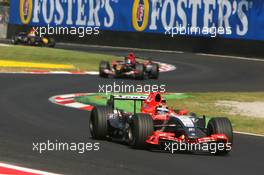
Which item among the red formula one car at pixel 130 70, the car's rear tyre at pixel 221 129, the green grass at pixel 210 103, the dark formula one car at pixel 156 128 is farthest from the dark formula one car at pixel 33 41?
the car's rear tyre at pixel 221 129

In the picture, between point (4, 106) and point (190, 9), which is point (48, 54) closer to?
point (190, 9)

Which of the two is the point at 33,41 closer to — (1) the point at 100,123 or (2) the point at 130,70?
(2) the point at 130,70

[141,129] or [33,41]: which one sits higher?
[141,129]

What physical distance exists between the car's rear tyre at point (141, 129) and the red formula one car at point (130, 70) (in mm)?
14097

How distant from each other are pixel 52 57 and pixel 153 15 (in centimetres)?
1161

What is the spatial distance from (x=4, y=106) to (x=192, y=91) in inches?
293

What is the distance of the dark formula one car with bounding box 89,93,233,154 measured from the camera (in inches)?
390

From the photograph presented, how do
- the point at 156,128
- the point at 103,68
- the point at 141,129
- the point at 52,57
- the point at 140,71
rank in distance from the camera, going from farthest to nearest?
the point at 52,57
the point at 103,68
the point at 140,71
the point at 156,128
the point at 141,129

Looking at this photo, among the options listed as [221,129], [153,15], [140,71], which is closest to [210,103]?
[140,71]

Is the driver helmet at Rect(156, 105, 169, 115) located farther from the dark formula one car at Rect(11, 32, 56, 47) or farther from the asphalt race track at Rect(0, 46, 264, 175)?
the dark formula one car at Rect(11, 32, 56, 47)

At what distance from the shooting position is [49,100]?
16.9m

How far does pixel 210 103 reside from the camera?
17.7m

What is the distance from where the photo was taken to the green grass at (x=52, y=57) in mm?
31781

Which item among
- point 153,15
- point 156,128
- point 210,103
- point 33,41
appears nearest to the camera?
point 156,128
